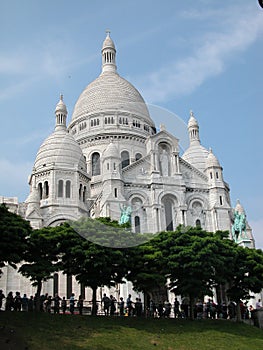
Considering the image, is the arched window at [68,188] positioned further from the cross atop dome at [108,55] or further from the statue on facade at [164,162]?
the cross atop dome at [108,55]

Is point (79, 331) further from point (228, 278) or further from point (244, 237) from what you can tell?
point (244, 237)

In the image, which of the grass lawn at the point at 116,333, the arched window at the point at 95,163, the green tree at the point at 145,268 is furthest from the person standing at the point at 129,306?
the arched window at the point at 95,163

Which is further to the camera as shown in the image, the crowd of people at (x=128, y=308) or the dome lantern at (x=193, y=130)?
the dome lantern at (x=193, y=130)

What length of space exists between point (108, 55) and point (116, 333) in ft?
213

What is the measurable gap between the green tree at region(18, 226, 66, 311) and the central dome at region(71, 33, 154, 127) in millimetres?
41571

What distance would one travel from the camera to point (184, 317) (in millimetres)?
34750

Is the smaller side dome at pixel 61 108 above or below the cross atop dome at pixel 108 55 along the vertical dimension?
below

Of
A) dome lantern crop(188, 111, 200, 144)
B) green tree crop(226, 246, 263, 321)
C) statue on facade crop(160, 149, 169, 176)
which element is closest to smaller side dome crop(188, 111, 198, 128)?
dome lantern crop(188, 111, 200, 144)

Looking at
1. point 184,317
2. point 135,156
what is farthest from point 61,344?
point 135,156

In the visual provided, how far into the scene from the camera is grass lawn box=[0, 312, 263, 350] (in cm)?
2598

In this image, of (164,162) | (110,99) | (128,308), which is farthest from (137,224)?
(110,99)

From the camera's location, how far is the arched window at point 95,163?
6944 centimetres

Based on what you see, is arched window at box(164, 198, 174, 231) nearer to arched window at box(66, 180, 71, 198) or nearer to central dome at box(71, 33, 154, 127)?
arched window at box(66, 180, 71, 198)

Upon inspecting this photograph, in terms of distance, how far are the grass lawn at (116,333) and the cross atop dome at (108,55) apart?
2313 inches
